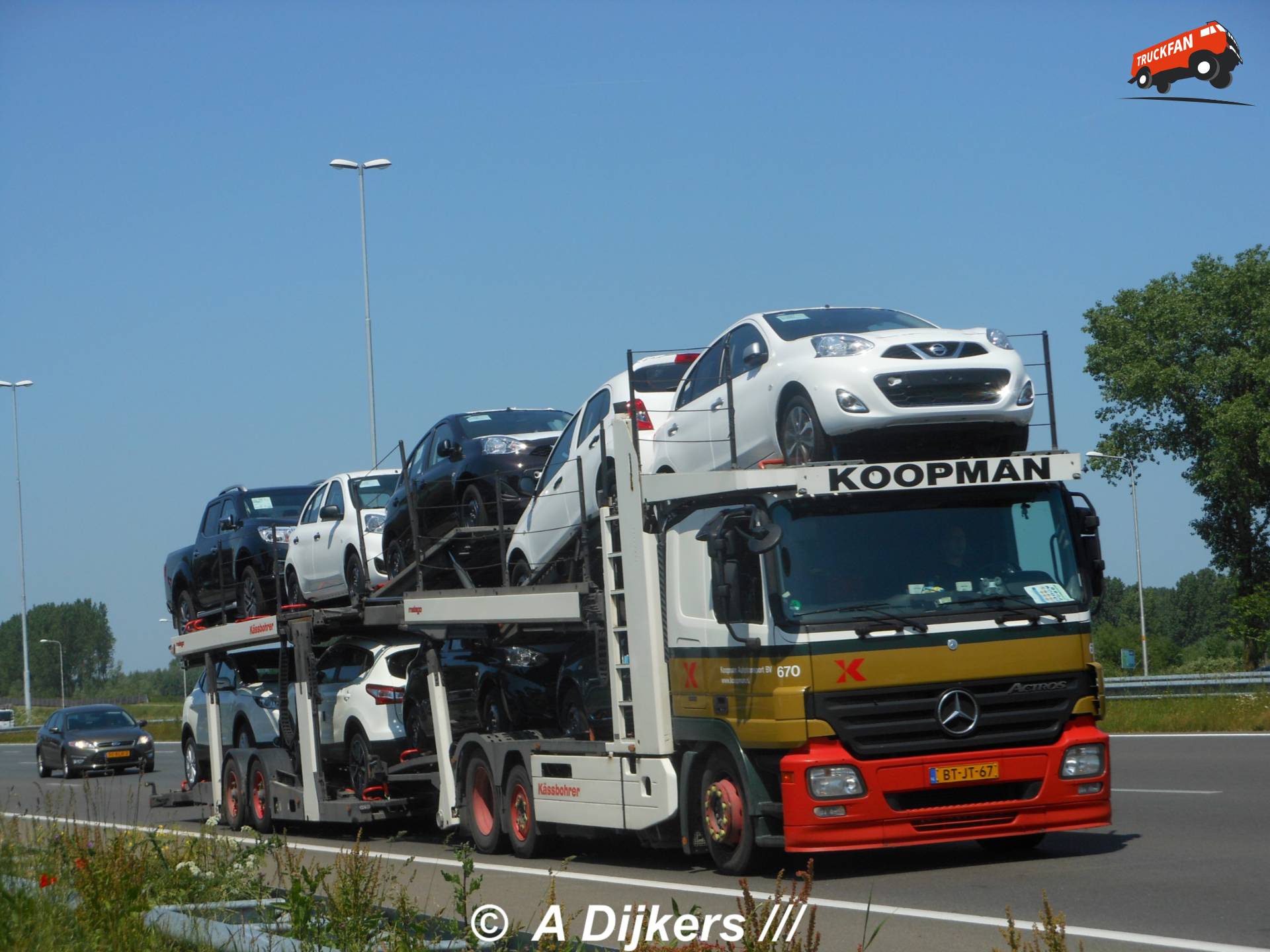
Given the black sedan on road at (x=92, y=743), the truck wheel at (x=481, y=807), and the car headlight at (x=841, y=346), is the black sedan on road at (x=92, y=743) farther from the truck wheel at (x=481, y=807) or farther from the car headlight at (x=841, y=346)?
the car headlight at (x=841, y=346)

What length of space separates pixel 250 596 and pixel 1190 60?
71.6 feet

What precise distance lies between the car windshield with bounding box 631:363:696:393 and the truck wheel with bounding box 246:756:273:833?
21.7ft

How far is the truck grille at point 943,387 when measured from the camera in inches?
405

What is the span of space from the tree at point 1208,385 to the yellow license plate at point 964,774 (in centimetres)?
4823

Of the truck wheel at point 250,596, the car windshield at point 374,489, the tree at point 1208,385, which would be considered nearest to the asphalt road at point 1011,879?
the car windshield at point 374,489

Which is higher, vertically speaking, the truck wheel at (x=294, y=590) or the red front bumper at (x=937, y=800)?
the truck wheel at (x=294, y=590)

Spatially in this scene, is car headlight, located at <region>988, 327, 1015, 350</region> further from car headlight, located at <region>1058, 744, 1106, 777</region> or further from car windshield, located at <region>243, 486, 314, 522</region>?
car windshield, located at <region>243, 486, 314, 522</region>

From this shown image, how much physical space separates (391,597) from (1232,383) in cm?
4842

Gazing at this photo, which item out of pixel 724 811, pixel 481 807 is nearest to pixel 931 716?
pixel 724 811

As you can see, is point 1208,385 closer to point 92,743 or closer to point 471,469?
point 92,743

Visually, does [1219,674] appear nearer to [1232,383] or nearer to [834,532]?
[834,532]

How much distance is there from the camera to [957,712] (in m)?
10.0

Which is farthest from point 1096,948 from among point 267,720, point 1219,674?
point 1219,674

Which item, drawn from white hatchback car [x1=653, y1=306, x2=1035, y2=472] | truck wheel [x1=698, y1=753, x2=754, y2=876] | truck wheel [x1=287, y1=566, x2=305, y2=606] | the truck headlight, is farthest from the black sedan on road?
the truck headlight
